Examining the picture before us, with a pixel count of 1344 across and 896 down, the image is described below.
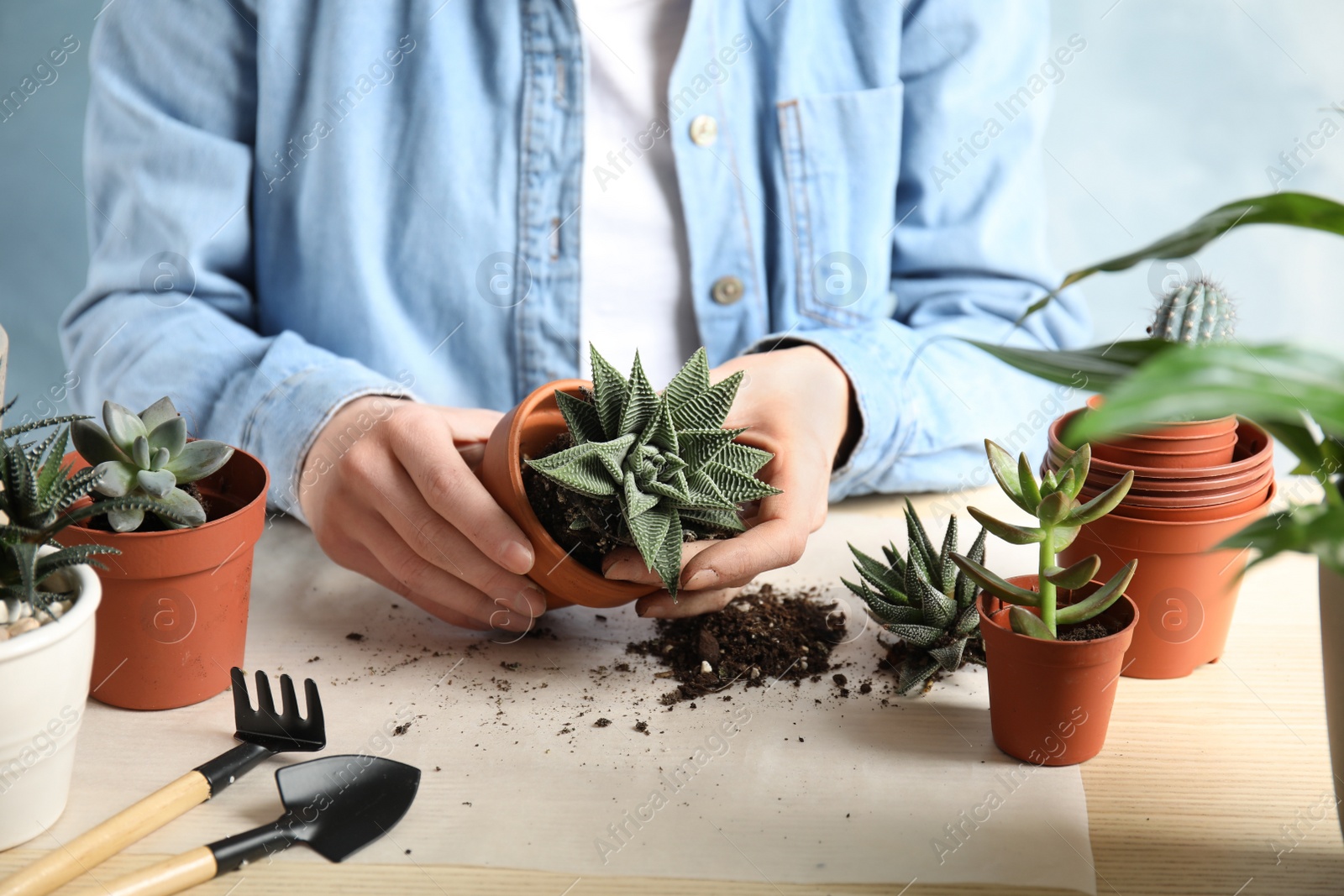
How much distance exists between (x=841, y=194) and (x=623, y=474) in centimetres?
67

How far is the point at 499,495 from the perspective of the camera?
761mm

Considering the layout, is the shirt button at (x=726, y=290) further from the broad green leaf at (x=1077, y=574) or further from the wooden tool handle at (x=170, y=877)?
the wooden tool handle at (x=170, y=877)

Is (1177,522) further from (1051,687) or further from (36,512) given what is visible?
(36,512)

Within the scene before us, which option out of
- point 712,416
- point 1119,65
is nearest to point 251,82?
point 712,416

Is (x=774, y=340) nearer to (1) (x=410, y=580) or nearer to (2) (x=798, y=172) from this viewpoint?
(2) (x=798, y=172)

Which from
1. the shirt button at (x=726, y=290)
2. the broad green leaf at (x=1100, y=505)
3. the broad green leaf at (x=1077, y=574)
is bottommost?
the shirt button at (x=726, y=290)

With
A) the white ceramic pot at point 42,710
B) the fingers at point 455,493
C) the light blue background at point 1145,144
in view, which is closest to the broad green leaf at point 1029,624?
the fingers at point 455,493

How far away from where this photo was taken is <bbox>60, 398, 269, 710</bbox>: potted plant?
677 mm

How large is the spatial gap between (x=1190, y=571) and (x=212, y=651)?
761mm

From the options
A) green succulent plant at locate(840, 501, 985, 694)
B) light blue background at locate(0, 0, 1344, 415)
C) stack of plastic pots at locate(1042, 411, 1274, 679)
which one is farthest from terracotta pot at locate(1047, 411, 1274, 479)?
light blue background at locate(0, 0, 1344, 415)

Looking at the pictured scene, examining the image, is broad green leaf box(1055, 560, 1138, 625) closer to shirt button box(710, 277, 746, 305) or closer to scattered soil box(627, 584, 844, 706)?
scattered soil box(627, 584, 844, 706)

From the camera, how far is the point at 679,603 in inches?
31.0

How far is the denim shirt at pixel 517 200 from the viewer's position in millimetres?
1088

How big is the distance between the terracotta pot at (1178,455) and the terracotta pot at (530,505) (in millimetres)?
382
